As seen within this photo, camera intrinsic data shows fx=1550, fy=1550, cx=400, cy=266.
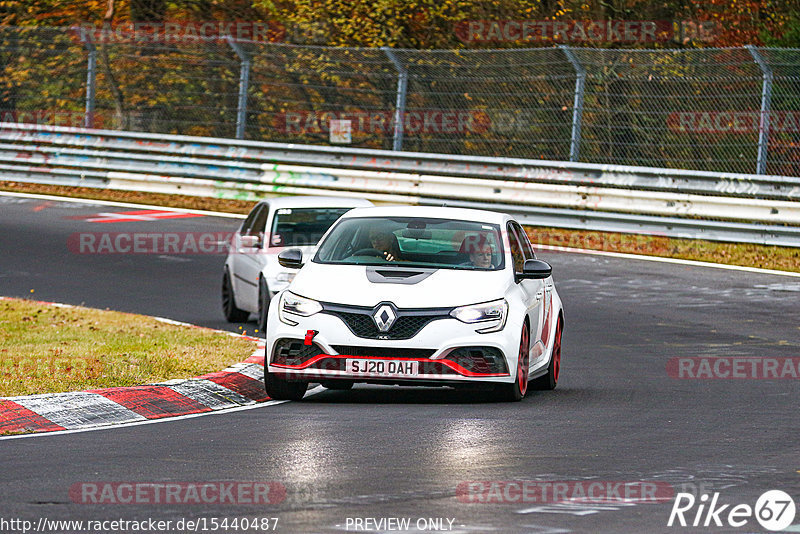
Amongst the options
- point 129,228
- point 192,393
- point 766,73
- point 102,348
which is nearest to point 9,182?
point 129,228

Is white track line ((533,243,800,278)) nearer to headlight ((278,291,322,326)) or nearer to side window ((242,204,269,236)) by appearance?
side window ((242,204,269,236))

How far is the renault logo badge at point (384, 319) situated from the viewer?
1046 cm

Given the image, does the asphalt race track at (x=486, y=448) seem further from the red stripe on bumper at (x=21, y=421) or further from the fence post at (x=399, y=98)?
the fence post at (x=399, y=98)

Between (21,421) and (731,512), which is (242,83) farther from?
(731,512)

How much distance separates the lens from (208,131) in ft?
96.1

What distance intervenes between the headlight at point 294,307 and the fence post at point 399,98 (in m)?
14.9

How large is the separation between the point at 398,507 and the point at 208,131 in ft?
75.2

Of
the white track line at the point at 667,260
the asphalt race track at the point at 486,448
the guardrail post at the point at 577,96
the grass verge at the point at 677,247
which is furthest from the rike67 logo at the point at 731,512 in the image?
the guardrail post at the point at 577,96

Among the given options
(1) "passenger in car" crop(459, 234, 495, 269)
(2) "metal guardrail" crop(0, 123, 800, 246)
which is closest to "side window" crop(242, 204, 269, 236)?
(1) "passenger in car" crop(459, 234, 495, 269)

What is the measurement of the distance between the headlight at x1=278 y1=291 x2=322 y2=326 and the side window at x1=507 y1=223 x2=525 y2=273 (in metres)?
1.71

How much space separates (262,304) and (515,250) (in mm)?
3946

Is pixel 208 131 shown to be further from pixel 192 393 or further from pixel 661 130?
pixel 192 393

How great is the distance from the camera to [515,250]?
12.0 m

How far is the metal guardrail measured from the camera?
21.8 m
